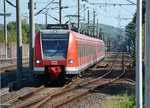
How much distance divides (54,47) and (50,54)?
1.25 feet

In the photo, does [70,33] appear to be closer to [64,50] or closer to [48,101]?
[64,50]

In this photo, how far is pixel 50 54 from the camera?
14859mm

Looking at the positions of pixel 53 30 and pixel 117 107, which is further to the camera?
pixel 53 30

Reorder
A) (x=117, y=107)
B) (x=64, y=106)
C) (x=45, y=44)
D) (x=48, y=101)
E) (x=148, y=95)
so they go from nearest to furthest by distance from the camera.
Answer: (x=148, y=95)
(x=117, y=107)
(x=64, y=106)
(x=48, y=101)
(x=45, y=44)

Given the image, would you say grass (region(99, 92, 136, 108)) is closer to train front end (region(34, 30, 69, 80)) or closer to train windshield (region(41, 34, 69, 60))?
train front end (region(34, 30, 69, 80))

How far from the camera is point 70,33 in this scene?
596 inches

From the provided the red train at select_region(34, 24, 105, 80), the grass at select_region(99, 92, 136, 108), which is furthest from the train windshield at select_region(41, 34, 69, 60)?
the grass at select_region(99, 92, 136, 108)

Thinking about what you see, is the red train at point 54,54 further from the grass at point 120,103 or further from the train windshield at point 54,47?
the grass at point 120,103

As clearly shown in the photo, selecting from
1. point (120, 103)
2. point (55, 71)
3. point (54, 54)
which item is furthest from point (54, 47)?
point (120, 103)

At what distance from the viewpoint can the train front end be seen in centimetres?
1477

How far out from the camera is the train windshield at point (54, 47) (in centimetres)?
1483

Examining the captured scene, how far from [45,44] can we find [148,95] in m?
9.80

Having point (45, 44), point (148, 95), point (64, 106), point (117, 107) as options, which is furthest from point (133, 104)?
point (45, 44)

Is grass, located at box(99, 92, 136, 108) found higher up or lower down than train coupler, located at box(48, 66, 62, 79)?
lower down
